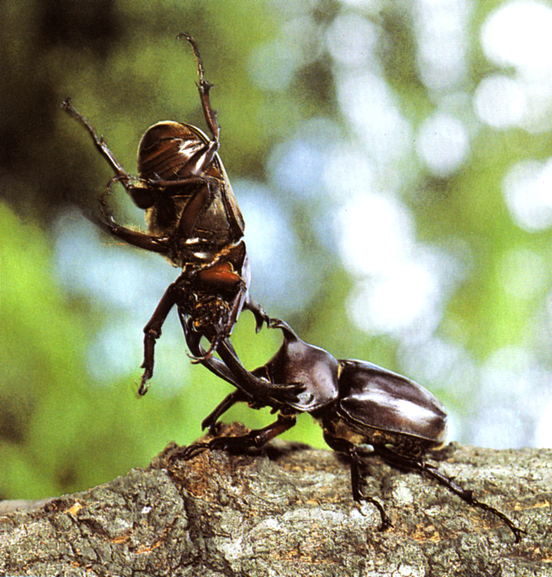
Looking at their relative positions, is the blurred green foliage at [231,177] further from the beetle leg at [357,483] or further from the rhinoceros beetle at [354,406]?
the beetle leg at [357,483]

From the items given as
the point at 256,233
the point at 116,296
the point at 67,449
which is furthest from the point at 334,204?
the point at 67,449

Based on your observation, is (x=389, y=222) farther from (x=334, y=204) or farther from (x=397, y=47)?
(x=397, y=47)

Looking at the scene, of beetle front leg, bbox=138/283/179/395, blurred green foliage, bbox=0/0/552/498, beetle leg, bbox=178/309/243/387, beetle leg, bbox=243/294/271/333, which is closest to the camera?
beetle front leg, bbox=138/283/179/395

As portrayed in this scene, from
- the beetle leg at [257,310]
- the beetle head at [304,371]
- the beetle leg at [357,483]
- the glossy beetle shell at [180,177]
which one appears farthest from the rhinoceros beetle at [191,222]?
the beetle leg at [357,483]

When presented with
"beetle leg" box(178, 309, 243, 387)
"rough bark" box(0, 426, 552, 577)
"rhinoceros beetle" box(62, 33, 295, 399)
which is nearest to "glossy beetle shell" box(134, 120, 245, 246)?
"rhinoceros beetle" box(62, 33, 295, 399)

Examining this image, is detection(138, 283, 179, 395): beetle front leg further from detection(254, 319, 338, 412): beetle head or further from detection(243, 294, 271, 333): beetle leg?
detection(254, 319, 338, 412): beetle head

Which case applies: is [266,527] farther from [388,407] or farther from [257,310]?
[257,310]

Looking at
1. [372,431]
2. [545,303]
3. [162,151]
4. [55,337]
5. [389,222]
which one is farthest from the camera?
[545,303]
